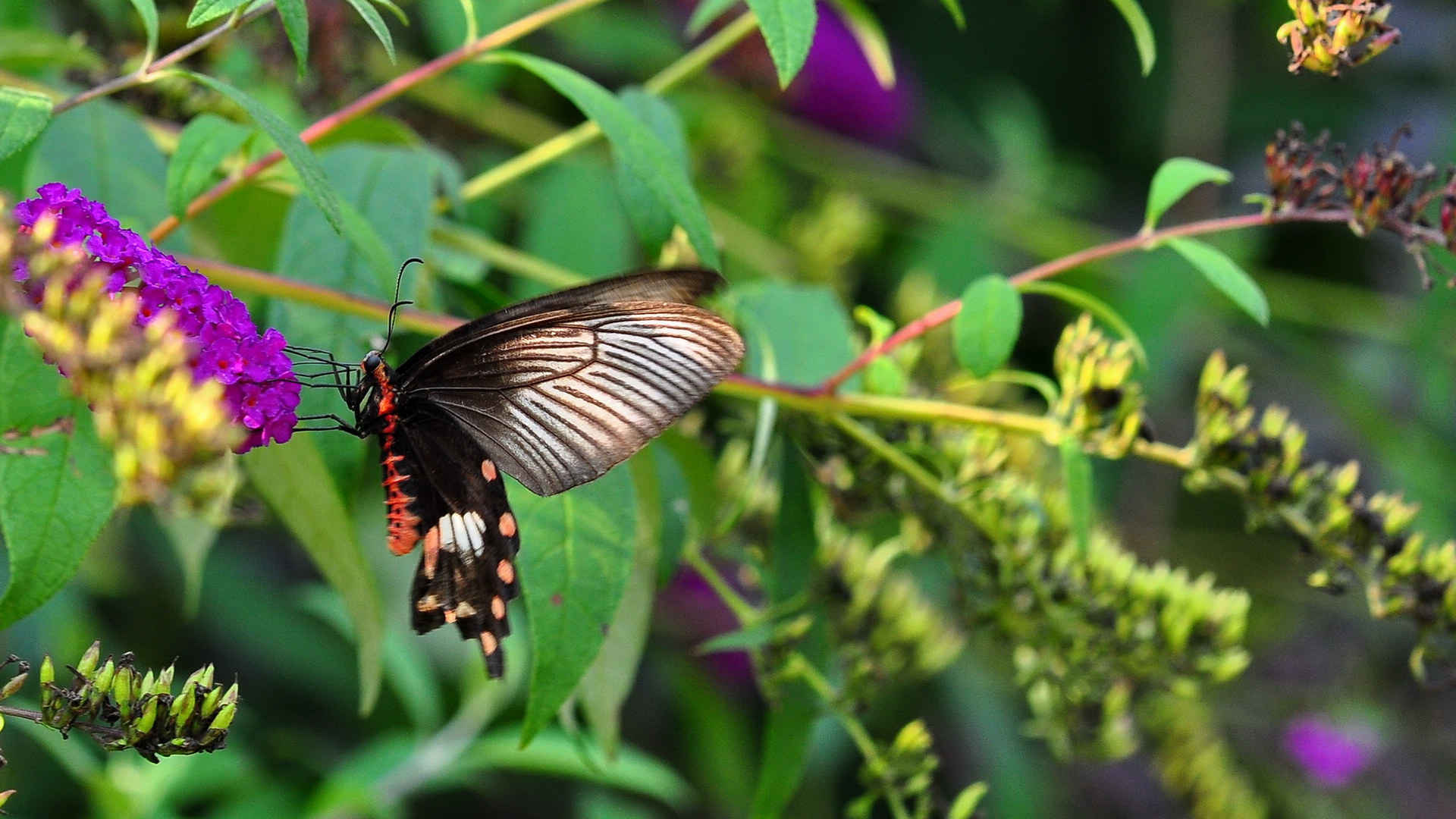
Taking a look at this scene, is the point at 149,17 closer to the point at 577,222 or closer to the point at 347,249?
the point at 347,249

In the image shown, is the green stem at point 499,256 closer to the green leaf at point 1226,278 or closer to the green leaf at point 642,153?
the green leaf at point 642,153

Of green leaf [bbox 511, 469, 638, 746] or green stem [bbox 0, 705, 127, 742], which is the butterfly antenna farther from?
green stem [bbox 0, 705, 127, 742]

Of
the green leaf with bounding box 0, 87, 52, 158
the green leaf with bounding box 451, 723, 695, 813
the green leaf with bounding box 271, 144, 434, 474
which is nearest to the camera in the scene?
the green leaf with bounding box 0, 87, 52, 158

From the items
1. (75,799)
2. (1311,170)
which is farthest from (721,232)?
(75,799)

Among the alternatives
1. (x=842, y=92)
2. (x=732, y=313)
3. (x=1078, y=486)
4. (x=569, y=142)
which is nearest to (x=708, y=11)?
(x=569, y=142)

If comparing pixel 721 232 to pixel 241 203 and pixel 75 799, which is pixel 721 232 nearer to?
pixel 241 203

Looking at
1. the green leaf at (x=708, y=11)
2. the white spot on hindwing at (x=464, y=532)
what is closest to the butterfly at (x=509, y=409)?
the white spot on hindwing at (x=464, y=532)

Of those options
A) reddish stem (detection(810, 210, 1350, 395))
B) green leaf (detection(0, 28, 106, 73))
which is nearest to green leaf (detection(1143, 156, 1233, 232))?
reddish stem (detection(810, 210, 1350, 395))
